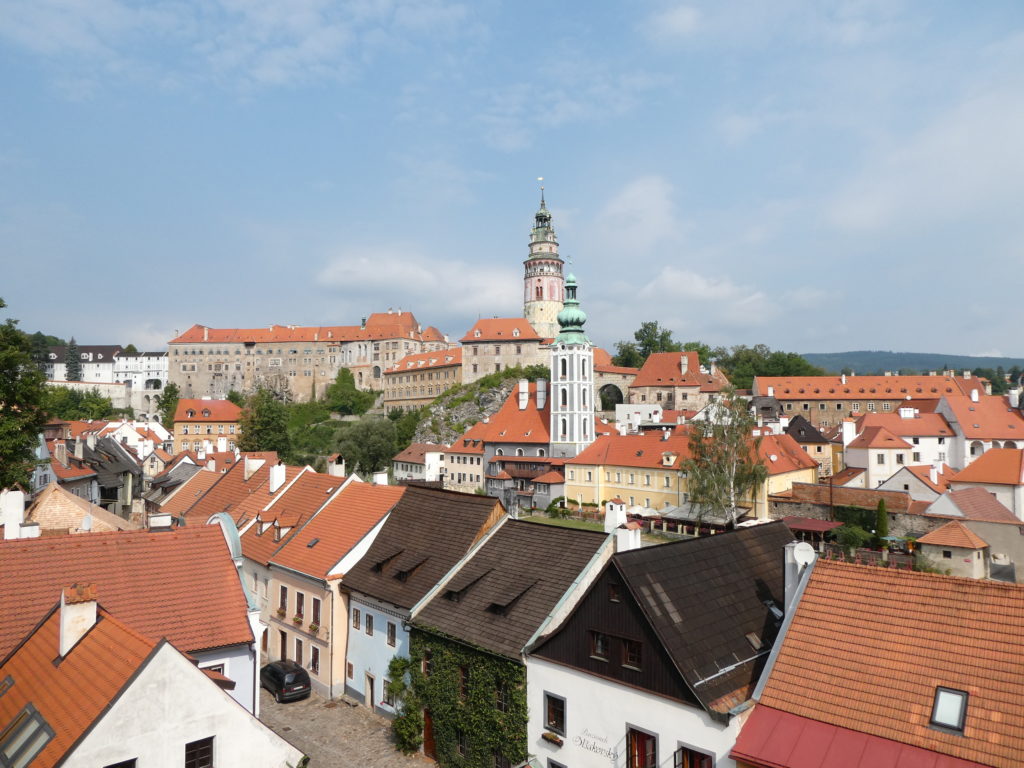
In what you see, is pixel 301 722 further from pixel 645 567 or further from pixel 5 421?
pixel 5 421

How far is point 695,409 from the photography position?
90.4 m

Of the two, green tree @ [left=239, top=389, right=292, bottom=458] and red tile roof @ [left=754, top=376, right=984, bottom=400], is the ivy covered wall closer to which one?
green tree @ [left=239, top=389, right=292, bottom=458]

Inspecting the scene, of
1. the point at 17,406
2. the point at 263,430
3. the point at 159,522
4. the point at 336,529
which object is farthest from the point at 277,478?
the point at 263,430

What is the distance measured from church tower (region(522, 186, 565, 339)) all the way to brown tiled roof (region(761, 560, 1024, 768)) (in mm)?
108426

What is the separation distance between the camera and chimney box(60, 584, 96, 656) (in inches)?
455

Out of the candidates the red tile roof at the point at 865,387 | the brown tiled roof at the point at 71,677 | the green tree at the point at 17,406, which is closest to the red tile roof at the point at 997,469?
the red tile roof at the point at 865,387

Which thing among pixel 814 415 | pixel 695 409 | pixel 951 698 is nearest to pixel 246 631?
pixel 951 698

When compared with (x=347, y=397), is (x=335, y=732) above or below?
below

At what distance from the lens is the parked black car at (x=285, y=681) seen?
70.0 ft

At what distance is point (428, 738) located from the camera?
18312 mm

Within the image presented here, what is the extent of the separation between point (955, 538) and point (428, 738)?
101 feet

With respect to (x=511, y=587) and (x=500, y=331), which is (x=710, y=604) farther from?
(x=500, y=331)

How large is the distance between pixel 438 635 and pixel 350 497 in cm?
989

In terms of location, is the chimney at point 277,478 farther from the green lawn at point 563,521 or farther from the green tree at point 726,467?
the green tree at point 726,467
